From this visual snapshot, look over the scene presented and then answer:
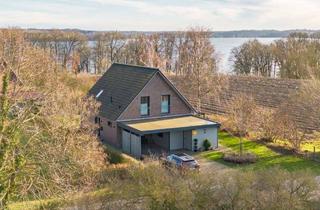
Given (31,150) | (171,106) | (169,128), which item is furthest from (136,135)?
(31,150)

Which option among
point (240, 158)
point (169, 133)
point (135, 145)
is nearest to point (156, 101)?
point (169, 133)

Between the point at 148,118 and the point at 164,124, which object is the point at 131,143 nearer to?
the point at 164,124

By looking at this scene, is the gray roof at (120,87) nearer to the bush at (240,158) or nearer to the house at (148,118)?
the house at (148,118)

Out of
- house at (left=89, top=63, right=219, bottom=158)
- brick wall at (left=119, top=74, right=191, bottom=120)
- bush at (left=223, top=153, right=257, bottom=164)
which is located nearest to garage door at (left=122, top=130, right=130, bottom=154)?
house at (left=89, top=63, right=219, bottom=158)

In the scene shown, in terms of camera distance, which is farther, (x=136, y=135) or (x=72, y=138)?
(x=136, y=135)

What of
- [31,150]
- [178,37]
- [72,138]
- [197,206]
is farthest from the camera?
[178,37]

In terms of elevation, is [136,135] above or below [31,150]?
below

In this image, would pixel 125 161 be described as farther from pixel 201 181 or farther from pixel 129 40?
pixel 129 40
